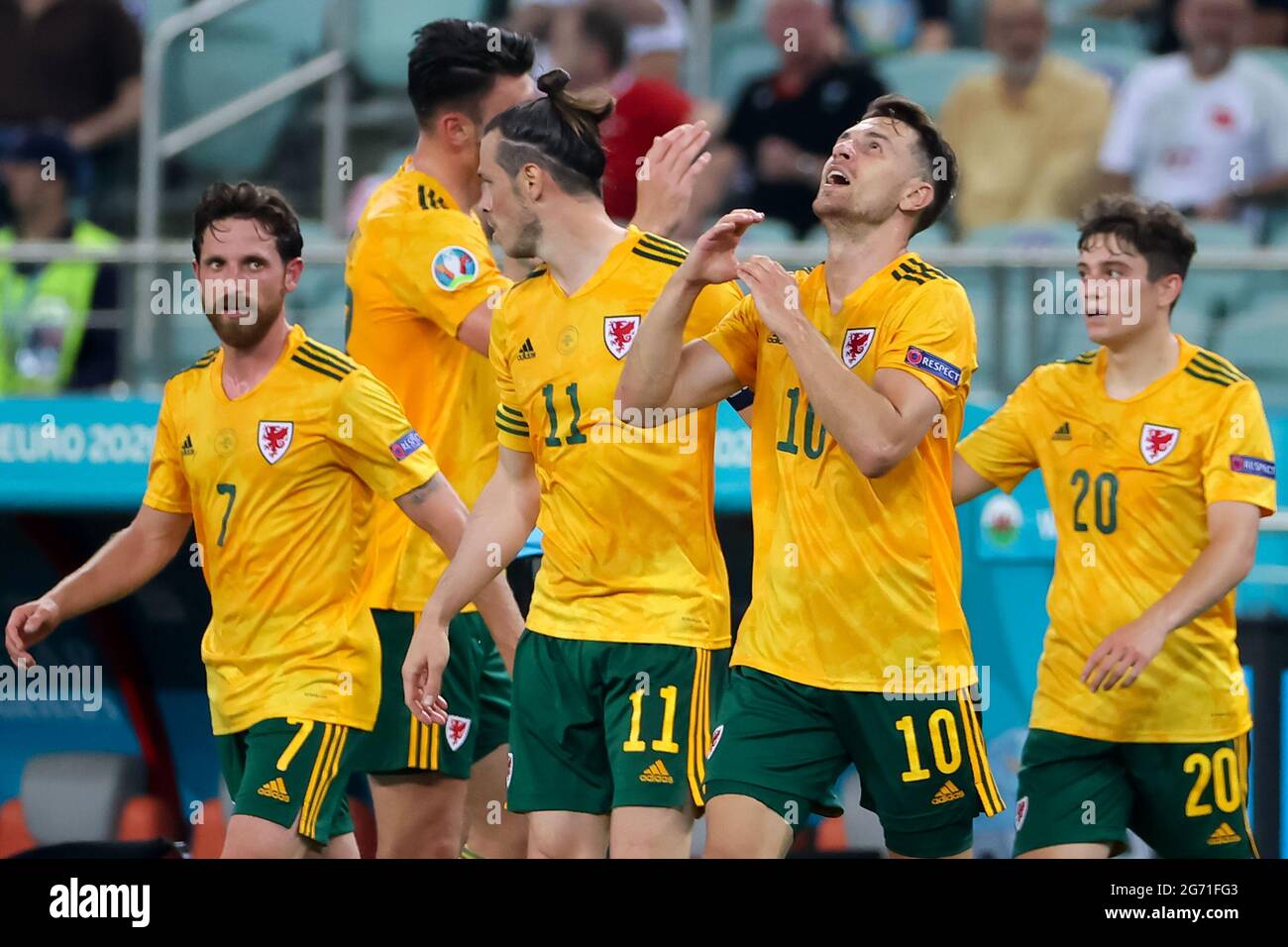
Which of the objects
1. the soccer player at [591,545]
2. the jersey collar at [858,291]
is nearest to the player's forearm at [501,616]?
the soccer player at [591,545]

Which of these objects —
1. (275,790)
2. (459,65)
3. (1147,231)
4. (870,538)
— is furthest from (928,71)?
(275,790)

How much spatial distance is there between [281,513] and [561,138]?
1136 mm

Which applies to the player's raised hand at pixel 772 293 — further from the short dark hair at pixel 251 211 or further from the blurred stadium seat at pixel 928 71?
the blurred stadium seat at pixel 928 71

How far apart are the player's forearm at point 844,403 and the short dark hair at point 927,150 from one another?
52 centimetres

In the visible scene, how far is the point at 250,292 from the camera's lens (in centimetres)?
542

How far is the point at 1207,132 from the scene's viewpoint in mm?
8953

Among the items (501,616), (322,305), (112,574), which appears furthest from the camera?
(322,305)

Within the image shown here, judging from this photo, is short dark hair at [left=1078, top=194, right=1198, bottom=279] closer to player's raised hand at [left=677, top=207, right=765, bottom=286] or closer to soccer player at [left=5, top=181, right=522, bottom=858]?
player's raised hand at [left=677, top=207, right=765, bottom=286]

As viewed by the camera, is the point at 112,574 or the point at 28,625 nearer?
the point at 28,625

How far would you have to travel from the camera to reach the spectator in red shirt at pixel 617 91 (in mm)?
7738

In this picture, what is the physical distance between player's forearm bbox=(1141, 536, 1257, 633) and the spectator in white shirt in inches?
146

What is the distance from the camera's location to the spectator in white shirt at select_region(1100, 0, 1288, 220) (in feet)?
29.3

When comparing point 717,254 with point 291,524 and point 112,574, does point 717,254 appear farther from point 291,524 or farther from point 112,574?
point 112,574
